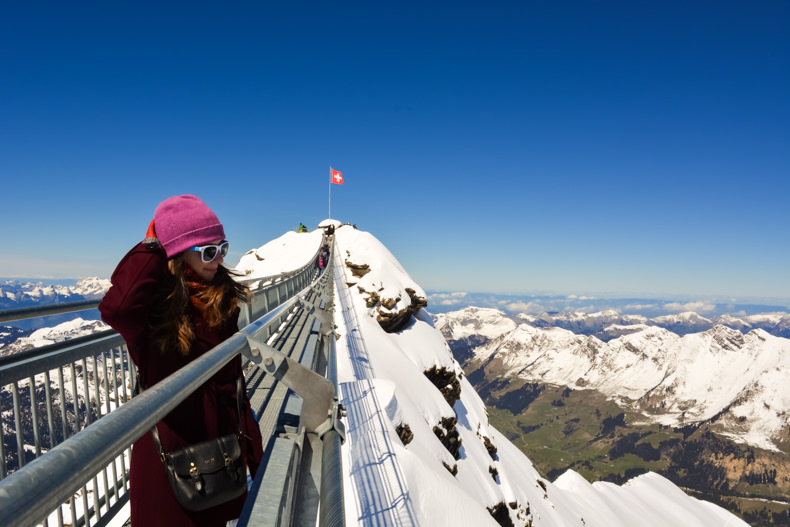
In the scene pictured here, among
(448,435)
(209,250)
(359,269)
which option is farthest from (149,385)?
(359,269)

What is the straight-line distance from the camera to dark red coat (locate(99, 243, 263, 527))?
2.07 meters

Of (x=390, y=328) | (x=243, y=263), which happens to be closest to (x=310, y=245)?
(x=243, y=263)

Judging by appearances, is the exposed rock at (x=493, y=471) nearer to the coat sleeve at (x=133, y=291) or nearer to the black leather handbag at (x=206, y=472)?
the black leather handbag at (x=206, y=472)

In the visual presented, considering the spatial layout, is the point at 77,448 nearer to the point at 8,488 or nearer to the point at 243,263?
the point at 8,488

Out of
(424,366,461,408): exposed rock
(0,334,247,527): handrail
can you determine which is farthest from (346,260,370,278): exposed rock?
(0,334,247,527): handrail

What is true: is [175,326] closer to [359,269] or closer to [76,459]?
[76,459]

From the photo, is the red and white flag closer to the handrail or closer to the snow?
the snow

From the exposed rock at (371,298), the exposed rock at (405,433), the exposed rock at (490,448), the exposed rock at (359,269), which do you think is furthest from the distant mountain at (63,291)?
the exposed rock at (490,448)

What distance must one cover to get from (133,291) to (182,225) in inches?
18.2

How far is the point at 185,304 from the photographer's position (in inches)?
91.0

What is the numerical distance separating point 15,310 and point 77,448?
15.2 ft

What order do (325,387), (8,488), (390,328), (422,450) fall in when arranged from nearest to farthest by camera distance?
(8,488) → (325,387) → (422,450) → (390,328)

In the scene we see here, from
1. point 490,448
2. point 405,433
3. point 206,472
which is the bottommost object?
point 490,448

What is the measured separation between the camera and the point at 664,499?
87.9 meters
